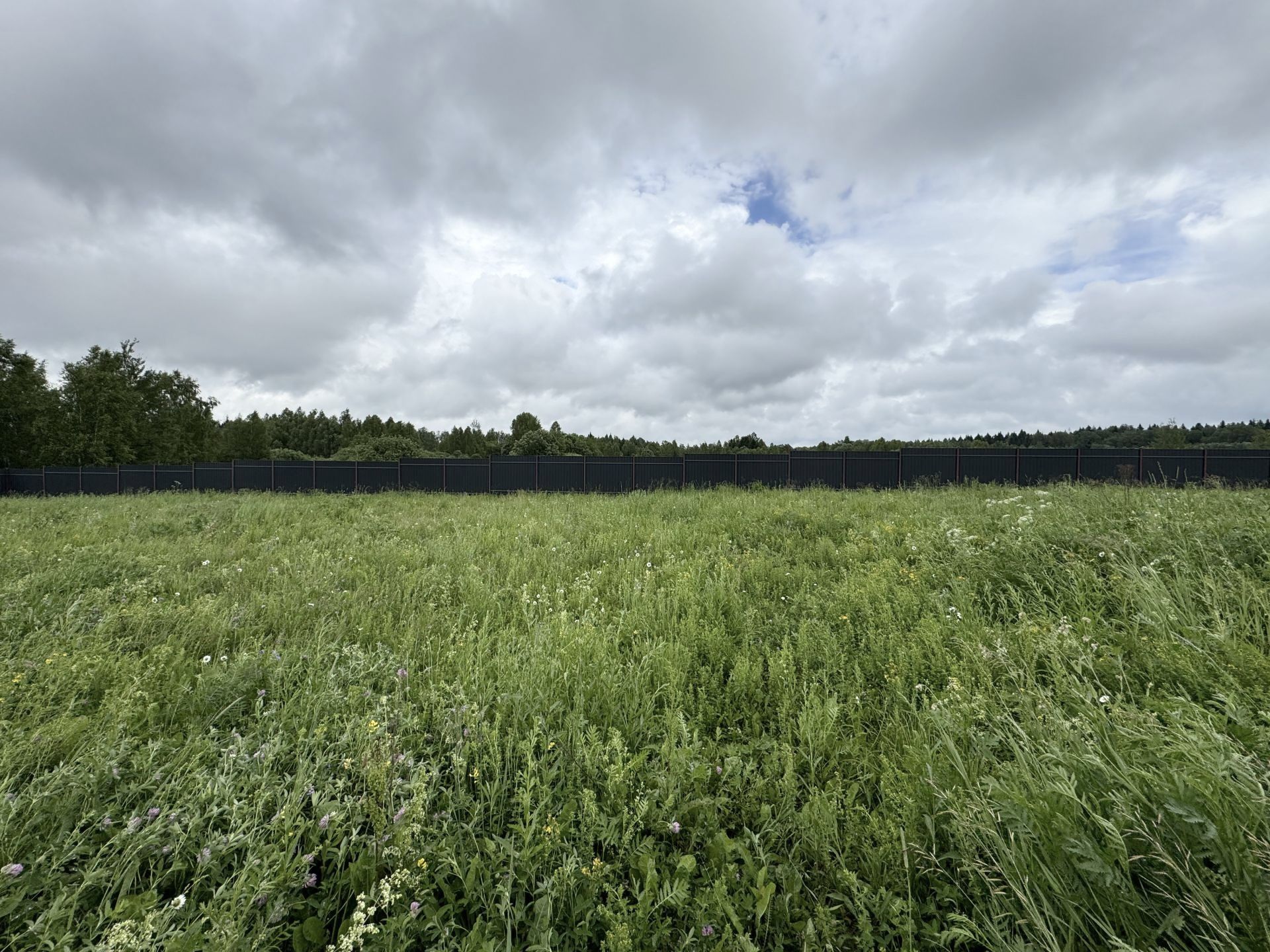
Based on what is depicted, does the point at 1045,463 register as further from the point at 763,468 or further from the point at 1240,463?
the point at 763,468

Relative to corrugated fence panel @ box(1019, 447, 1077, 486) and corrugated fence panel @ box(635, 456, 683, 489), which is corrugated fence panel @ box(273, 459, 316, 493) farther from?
corrugated fence panel @ box(1019, 447, 1077, 486)

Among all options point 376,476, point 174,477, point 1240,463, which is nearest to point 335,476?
point 376,476

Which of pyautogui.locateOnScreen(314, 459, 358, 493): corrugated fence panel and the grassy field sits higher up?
pyautogui.locateOnScreen(314, 459, 358, 493): corrugated fence panel

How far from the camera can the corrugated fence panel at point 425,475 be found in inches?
882

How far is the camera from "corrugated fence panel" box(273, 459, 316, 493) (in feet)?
78.3

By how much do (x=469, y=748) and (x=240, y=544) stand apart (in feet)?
22.8

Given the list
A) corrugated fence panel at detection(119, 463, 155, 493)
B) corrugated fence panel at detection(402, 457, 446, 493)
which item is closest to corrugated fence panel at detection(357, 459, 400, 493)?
corrugated fence panel at detection(402, 457, 446, 493)

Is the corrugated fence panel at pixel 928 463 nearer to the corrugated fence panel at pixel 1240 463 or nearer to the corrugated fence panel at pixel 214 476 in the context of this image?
the corrugated fence panel at pixel 1240 463

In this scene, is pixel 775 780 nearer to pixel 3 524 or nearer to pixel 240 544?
pixel 240 544

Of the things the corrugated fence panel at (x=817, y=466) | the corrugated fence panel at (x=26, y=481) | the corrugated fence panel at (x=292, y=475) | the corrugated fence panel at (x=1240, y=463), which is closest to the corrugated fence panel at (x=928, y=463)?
the corrugated fence panel at (x=817, y=466)

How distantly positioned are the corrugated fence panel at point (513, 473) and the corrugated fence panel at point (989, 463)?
17201 millimetres

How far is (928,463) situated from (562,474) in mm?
14607

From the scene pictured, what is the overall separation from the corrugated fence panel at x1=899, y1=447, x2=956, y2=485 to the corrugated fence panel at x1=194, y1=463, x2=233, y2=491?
102ft

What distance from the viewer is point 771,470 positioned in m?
19.7
